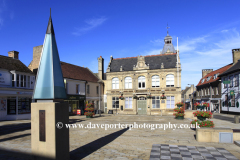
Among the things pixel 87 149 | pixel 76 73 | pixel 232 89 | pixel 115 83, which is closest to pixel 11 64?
pixel 76 73

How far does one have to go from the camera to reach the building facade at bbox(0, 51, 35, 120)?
22609 millimetres

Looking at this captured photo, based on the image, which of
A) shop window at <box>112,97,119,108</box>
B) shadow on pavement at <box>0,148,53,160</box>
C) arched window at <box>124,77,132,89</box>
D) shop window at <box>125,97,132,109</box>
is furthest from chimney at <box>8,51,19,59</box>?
shadow on pavement at <box>0,148,53,160</box>

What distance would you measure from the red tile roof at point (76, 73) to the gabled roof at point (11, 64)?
21.4 feet

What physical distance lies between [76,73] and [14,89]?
506 inches

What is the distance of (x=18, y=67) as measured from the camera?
2541 centimetres

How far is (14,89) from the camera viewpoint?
2341 cm

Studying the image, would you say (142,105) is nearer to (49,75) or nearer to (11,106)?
(11,106)

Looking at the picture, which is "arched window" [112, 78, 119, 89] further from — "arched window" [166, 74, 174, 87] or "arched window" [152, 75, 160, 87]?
"arched window" [166, 74, 174, 87]

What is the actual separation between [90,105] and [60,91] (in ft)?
62.1

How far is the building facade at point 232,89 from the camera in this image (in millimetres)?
30916

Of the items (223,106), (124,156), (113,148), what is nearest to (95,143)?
(113,148)

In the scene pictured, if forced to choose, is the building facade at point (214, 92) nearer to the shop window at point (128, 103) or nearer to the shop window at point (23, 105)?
the shop window at point (128, 103)

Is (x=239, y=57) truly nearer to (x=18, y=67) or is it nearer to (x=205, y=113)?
(x=205, y=113)

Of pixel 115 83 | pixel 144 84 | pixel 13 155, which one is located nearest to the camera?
pixel 13 155
